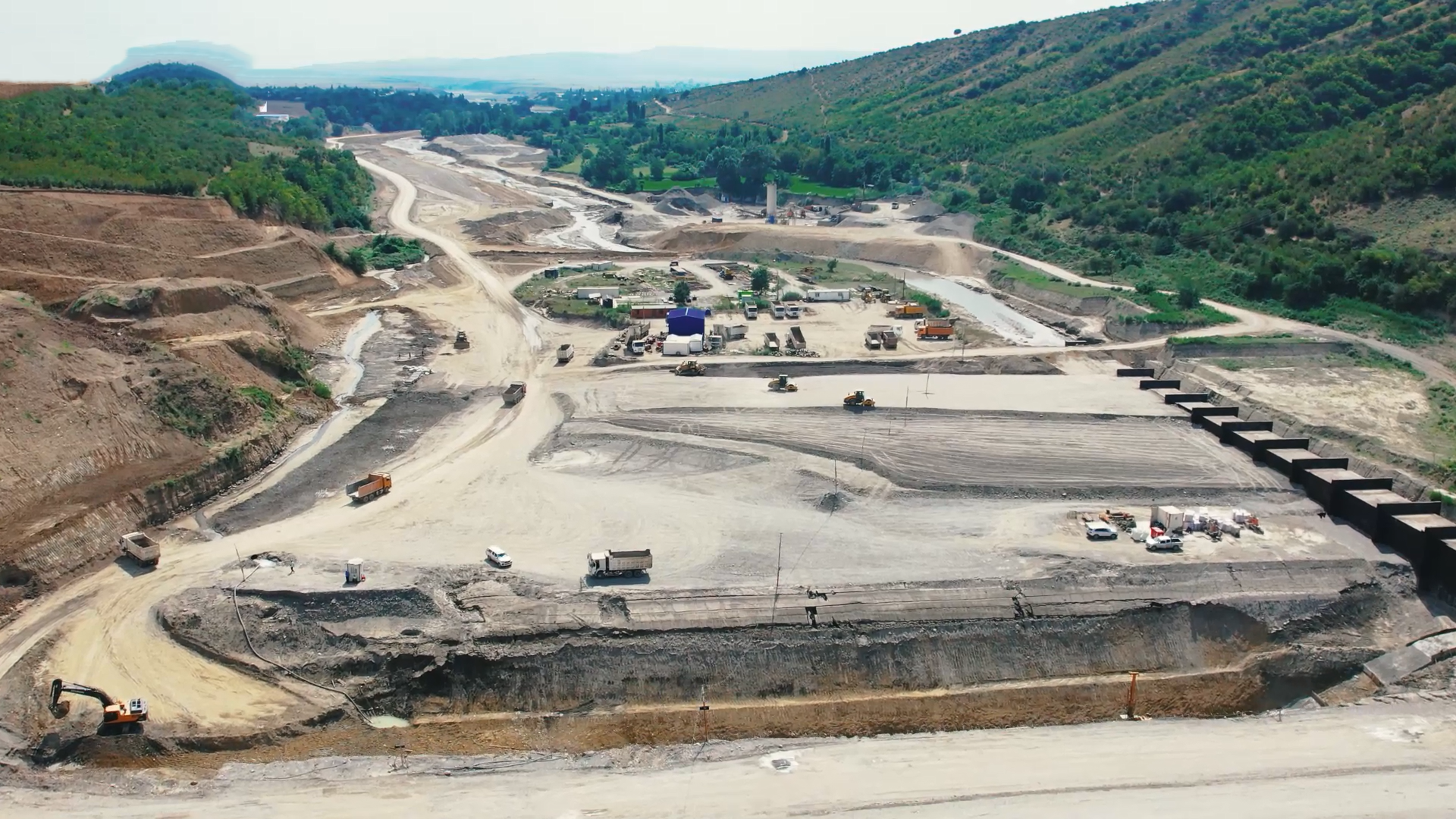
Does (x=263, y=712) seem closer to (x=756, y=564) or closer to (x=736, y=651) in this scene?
(x=736, y=651)

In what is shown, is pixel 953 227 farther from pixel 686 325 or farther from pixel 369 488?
pixel 369 488

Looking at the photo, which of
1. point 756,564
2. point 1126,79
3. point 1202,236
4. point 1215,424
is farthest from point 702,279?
point 1126,79

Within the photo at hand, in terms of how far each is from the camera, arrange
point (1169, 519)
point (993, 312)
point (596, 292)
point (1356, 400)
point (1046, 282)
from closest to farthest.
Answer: point (1169, 519), point (1356, 400), point (596, 292), point (993, 312), point (1046, 282)

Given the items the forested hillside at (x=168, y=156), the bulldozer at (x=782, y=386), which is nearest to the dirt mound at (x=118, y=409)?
the forested hillside at (x=168, y=156)

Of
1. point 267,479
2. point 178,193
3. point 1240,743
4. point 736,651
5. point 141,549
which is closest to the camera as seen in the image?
point 1240,743

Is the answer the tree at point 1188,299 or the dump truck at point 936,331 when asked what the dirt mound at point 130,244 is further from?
the tree at point 1188,299

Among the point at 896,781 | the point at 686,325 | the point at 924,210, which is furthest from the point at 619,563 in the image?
the point at 924,210
